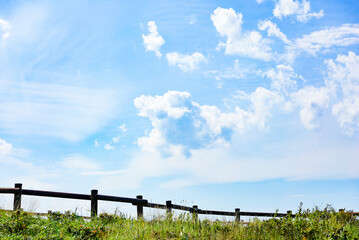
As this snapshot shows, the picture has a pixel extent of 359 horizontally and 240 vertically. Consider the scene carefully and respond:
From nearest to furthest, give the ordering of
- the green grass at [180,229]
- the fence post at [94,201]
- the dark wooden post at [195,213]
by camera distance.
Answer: the green grass at [180,229] < the dark wooden post at [195,213] < the fence post at [94,201]

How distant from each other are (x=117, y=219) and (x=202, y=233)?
4.22m

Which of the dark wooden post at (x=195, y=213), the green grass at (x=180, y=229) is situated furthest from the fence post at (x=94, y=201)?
the dark wooden post at (x=195, y=213)

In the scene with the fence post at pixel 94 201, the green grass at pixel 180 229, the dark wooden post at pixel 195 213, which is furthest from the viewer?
the fence post at pixel 94 201

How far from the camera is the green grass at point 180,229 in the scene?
867 centimetres

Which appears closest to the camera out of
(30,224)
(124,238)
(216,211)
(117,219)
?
(124,238)

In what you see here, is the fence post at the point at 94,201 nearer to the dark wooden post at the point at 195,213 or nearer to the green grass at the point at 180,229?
the green grass at the point at 180,229

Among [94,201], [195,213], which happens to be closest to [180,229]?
[195,213]

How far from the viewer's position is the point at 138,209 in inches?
562

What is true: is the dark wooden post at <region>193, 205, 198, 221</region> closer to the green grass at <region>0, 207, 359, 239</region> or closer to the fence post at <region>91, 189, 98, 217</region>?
the green grass at <region>0, 207, 359, 239</region>

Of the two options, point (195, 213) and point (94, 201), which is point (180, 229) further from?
point (94, 201)

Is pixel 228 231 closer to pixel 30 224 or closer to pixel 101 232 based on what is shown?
pixel 101 232

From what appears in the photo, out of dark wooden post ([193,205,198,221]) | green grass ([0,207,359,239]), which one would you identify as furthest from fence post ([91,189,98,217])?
dark wooden post ([193,205,198,221])

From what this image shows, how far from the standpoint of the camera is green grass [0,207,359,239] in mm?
8672

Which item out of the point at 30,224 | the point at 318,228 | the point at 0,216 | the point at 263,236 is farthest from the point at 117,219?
the point at 318,228
